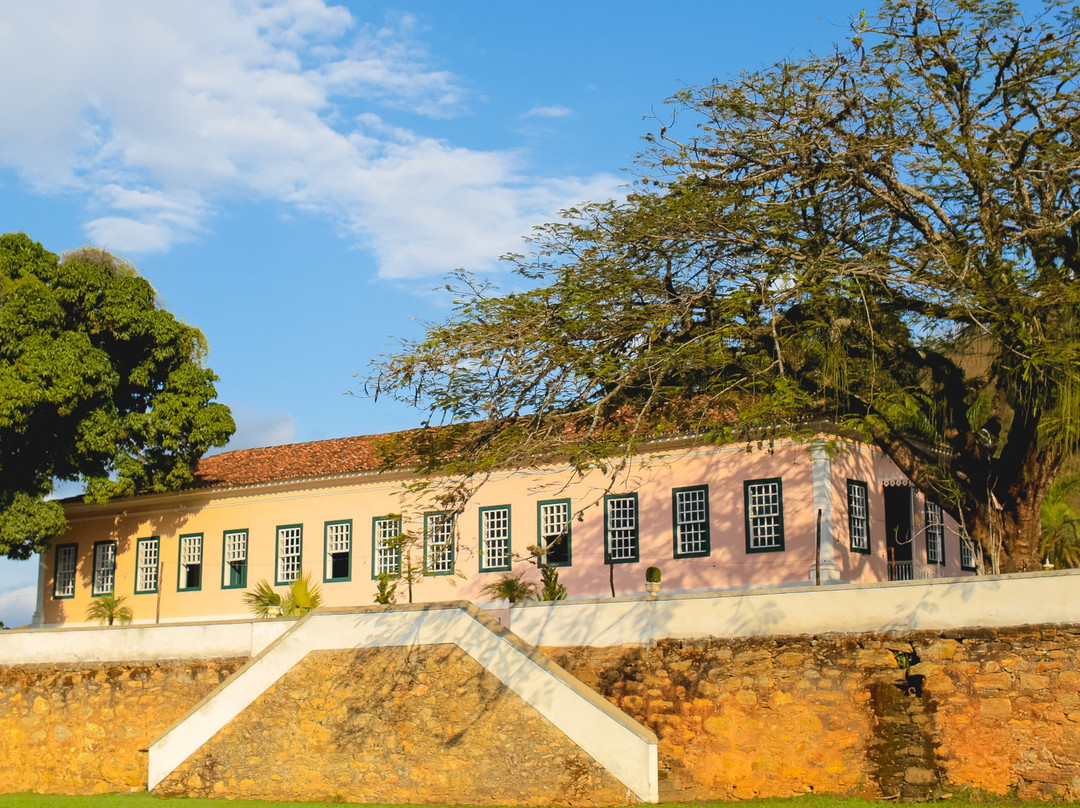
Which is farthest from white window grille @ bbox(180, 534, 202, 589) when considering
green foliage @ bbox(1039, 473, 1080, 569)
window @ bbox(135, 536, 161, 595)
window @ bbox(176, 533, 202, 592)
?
green foliage @ bbox(1039, 473, 1080, 569)

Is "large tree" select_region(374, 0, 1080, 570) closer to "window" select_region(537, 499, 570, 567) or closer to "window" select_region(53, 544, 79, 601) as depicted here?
"window" select_region(537, 499, 570, 567)

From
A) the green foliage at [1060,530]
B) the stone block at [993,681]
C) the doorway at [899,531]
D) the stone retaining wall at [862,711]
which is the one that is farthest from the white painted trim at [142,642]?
the green foliage at [1060,530]

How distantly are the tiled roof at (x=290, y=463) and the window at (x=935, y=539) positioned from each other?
1085 cm

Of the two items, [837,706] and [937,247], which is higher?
[937,247]

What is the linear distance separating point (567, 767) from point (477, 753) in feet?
4.48

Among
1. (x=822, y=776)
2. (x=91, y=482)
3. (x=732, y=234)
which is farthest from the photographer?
(x=91, y=482)

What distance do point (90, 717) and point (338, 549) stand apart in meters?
6.57

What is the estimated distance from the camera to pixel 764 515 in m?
20.1

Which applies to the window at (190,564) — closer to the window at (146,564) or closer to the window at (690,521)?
the window at (146,564)

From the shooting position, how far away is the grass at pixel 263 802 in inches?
492

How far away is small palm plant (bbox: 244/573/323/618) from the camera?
74.2ft

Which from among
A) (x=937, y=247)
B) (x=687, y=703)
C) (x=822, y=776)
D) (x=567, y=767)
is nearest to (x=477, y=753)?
(x=567, y=767)

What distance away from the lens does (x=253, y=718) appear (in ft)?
54.5

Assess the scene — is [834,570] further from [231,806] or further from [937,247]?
[231,806]
